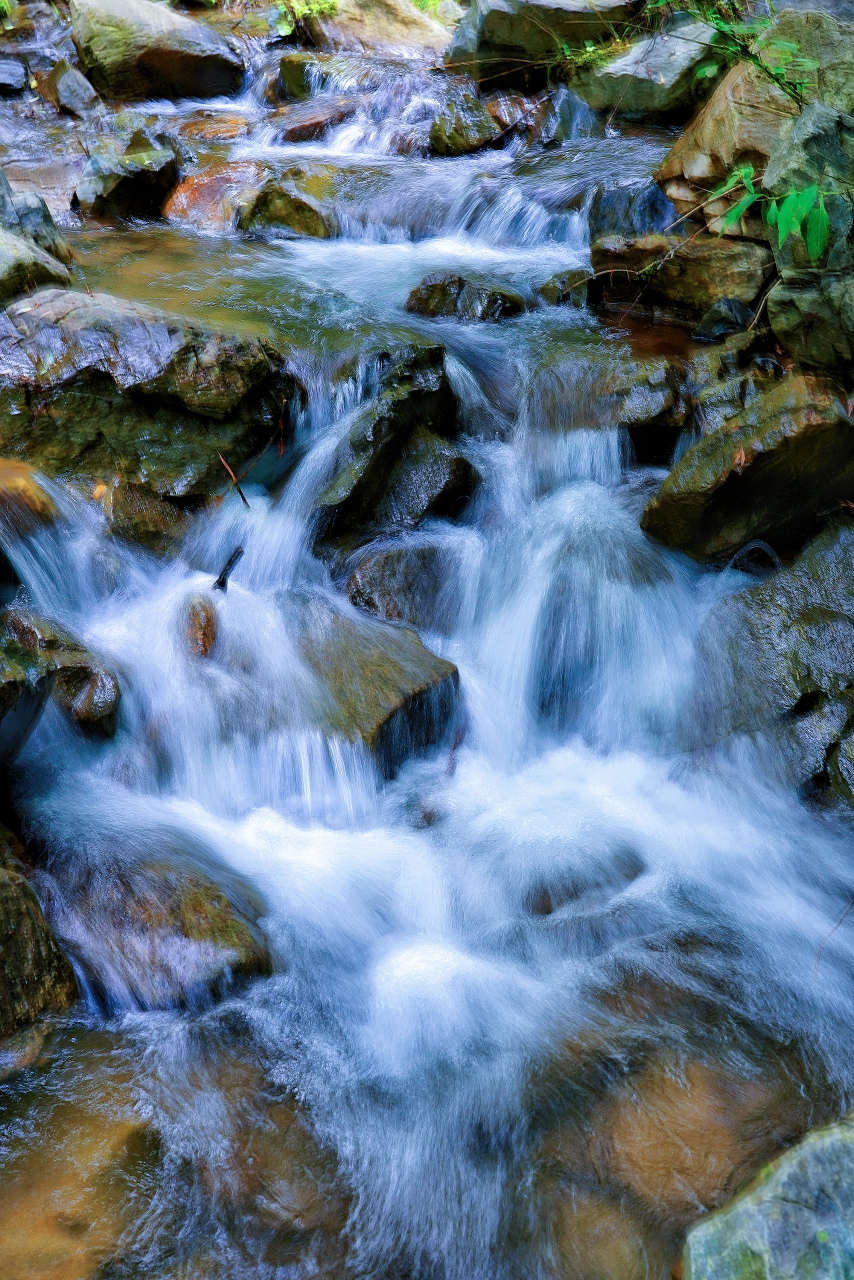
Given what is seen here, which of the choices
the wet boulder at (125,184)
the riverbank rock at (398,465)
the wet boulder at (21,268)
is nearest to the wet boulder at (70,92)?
the wet boulder at (125,184)

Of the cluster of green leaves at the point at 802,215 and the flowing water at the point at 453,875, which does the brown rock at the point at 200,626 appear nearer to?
the flowing water at the point at 453,875

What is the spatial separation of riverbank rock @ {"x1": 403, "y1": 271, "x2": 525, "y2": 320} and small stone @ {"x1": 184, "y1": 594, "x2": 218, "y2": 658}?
3221 mm

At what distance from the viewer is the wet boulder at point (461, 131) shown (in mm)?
9773

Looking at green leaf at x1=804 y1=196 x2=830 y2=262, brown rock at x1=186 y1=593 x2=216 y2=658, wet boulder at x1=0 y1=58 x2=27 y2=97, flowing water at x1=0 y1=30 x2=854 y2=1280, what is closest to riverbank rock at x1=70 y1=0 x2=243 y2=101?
wet boulder at x1=0 y1=58 x2=27 y2=97

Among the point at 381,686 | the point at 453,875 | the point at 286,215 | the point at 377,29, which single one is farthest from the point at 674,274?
the point at 377,29

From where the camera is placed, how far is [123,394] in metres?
4.96

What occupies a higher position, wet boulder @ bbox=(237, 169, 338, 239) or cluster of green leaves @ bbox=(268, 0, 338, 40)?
cluster of green leaves @ bbox=(268, 0, 338, 40)

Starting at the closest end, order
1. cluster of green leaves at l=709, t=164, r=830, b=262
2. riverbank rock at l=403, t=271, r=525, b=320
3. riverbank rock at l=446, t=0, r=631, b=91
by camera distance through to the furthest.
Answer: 1. cluster of green leaves at l=709, t=164, r=830, b=262
2. riverbank rock at l=403, t=271, r=525, b=320
3. riverbank rock at l=446, t=0, r=631, b=91

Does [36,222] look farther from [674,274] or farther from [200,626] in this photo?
[674,274]

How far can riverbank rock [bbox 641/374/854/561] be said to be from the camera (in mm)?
4363

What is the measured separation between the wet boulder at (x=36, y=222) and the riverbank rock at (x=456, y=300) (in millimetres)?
2617

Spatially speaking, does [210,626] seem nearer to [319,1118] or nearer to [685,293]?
[319,1118]

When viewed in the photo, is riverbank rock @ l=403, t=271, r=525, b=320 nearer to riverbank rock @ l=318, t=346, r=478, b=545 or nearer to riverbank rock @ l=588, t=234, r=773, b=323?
riverbank rock @ l=588, t=234, r=773, b=323

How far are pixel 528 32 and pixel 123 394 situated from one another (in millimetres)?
8290
